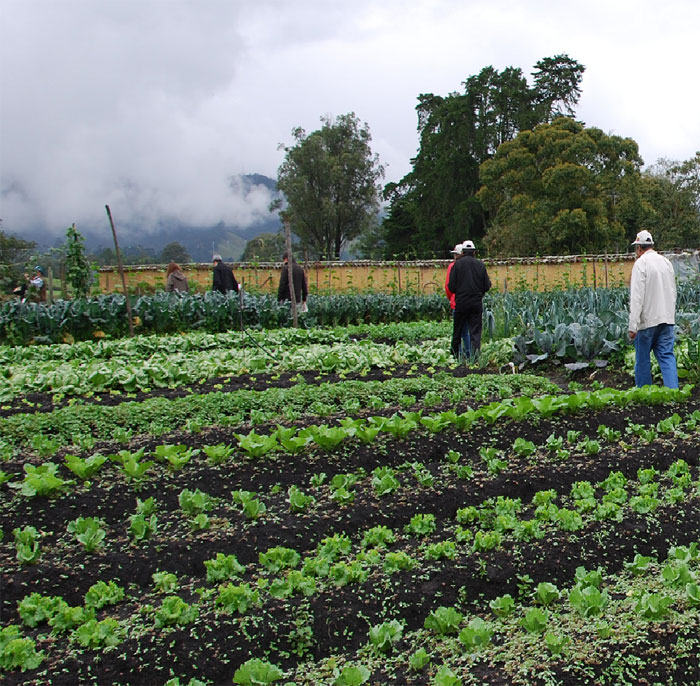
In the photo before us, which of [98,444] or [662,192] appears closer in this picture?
[98,444]

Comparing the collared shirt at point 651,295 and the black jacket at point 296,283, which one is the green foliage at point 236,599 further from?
the black jacket at point 296,283

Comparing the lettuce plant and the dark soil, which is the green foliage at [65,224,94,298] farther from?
the lettuce plant

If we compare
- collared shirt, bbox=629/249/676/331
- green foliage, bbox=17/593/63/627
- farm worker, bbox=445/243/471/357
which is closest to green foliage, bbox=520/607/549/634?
green foliage, bbox=17/593/63/627

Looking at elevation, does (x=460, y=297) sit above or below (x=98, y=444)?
above

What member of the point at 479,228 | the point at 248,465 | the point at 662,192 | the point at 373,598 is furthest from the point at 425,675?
the point at 662,192

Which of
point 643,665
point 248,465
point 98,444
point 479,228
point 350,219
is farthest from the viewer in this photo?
point 350,219

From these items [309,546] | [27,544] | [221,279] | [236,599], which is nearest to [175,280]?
[221,279]

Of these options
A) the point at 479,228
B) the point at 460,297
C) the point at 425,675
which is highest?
the point at 479,228

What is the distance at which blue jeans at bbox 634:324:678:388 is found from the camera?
6434 millimetres

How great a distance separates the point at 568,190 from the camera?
31.3 meters

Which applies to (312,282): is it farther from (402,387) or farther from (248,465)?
(248,465)

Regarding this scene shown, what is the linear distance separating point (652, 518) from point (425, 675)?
1.65 m

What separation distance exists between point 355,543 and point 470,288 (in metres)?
5.84

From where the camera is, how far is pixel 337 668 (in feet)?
7.42
